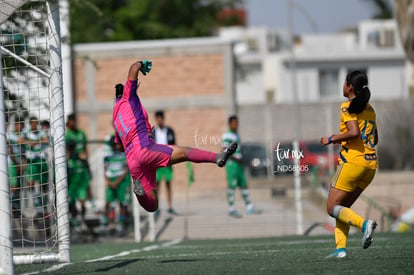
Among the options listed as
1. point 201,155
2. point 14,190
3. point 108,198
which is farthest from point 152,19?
point 201,155

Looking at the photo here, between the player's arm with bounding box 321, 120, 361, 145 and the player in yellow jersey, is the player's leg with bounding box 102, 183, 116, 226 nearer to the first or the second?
the player in yellow jersey

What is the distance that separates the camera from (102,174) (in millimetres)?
22016

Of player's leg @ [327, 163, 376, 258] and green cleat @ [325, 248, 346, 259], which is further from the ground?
player's leg @ [327, 163, 376, 258]

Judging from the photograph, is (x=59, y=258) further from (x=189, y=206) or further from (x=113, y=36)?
(x=113, y=36)

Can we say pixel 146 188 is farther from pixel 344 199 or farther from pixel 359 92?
pixel 359 92

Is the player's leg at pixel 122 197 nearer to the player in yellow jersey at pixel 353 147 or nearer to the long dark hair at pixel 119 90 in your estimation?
the long dark hair at pixel 119 90

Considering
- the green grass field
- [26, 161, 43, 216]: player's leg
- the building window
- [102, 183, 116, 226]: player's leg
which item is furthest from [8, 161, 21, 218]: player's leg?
the building window

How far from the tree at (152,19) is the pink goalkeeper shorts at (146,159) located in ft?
130

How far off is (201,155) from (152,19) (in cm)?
4793

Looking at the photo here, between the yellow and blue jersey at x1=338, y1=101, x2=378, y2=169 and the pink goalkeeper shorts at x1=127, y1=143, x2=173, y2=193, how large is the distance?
1.91 metres

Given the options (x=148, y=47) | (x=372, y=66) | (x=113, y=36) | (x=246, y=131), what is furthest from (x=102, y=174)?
(x=372, y=66)

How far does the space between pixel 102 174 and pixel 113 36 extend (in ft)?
112

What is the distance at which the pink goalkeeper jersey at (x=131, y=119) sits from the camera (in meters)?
10.6

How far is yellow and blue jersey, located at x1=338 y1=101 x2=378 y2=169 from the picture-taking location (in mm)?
9883
